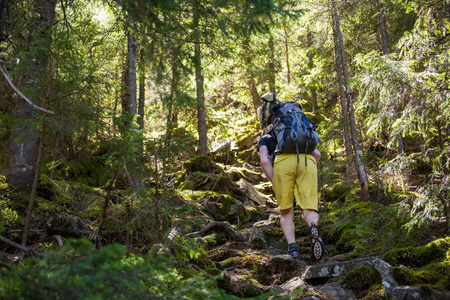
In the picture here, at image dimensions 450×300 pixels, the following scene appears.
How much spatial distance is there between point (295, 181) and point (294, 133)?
0.69 metres

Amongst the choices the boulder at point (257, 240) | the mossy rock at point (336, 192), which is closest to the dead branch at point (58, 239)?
the boulder at point (257, 240)

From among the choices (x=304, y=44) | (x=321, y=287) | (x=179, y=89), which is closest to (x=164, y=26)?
(x=179, y=89)

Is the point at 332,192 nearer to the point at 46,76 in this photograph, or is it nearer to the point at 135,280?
the point at 46,76

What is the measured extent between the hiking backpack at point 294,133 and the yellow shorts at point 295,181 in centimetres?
12

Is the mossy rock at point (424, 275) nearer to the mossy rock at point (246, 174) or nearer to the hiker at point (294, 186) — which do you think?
the hiker at point (294, 186)

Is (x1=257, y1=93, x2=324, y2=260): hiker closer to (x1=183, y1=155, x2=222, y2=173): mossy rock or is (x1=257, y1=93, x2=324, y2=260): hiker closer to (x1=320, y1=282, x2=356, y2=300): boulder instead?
(x1=320, y1=282, x2=356, y2=300): boulder

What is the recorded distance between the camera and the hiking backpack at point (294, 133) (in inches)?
181

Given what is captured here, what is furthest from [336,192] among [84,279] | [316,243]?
[84,279]

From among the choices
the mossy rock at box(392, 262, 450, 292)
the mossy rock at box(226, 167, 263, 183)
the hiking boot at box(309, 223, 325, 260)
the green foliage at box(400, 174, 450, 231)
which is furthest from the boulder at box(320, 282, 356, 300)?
the mossy rock at box(226, 167, 263, 183)

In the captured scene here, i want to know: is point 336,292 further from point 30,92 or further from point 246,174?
point 246,174

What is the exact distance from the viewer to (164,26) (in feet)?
11.6

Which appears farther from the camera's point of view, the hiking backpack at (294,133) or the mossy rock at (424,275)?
the hiking backpack at (294,133)

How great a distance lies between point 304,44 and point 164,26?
22.0 meters

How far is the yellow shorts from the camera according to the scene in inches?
183
